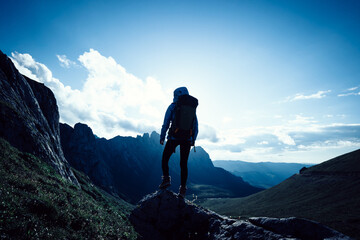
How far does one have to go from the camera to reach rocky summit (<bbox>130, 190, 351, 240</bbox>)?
465 cm

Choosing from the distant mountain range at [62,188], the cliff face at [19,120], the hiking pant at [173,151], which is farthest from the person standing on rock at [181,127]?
the cliff face at [19,120]

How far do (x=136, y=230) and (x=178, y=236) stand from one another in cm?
206

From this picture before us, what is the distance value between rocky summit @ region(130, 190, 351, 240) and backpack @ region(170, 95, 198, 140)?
3.05 m

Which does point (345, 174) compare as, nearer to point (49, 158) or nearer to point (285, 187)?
point (285, 187)

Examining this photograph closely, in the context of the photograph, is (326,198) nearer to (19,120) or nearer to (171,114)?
(171,114)

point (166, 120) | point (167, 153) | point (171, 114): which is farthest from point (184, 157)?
point (171, 114)

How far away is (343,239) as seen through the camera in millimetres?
3859

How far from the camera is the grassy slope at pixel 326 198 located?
191ft

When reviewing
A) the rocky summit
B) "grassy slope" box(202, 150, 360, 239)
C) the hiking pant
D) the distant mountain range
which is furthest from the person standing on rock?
"grassy slope" box(202, 150, 360, 239)

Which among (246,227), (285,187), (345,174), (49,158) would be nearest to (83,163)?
(49,158)

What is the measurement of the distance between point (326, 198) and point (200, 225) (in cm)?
11159

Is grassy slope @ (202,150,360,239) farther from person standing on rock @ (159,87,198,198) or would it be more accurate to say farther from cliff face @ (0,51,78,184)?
cliff face @ (0,51,78,184)

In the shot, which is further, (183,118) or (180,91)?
(180,91)

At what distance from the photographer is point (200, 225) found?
22.4 ft
